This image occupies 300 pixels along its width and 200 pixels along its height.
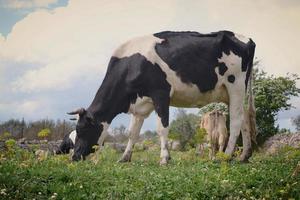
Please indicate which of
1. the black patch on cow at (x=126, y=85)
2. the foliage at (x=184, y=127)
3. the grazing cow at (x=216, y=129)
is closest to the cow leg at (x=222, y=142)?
the grazing cow at (x=216, y=129)

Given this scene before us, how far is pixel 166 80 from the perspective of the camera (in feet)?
37.3

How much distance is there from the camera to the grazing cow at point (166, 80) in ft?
37.4

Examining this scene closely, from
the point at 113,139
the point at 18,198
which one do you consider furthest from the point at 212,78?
the point at 113,139

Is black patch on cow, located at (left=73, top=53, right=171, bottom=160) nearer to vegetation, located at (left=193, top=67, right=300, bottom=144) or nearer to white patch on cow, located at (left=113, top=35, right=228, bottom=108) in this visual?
white patch on cow, located at (left=113, top=35, right=228, bottom=108)

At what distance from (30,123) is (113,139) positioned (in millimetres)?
7912

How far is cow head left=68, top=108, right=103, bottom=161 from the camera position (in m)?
11.8

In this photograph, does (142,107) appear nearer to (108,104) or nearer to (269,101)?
(108,104)

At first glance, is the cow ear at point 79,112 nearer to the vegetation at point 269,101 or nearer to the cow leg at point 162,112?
the cow leg at point 162,112

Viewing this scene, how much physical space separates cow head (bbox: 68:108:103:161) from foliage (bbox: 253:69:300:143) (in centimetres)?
1520

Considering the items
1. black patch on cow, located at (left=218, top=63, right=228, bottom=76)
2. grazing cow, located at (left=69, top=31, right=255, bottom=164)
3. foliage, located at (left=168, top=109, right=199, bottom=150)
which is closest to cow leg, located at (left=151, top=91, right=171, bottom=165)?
grazing cow, located at (left=69, top=31, right=255, bottom=164)

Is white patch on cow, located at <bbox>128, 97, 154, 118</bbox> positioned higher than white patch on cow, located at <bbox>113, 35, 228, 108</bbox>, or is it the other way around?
white patch on cow, located at <bbox>113, 35, 228, 108</bbox>

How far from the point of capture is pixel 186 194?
22.5 feet

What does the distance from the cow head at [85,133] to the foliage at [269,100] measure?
15203 millimetres

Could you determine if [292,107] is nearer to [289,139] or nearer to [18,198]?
[289,139]
